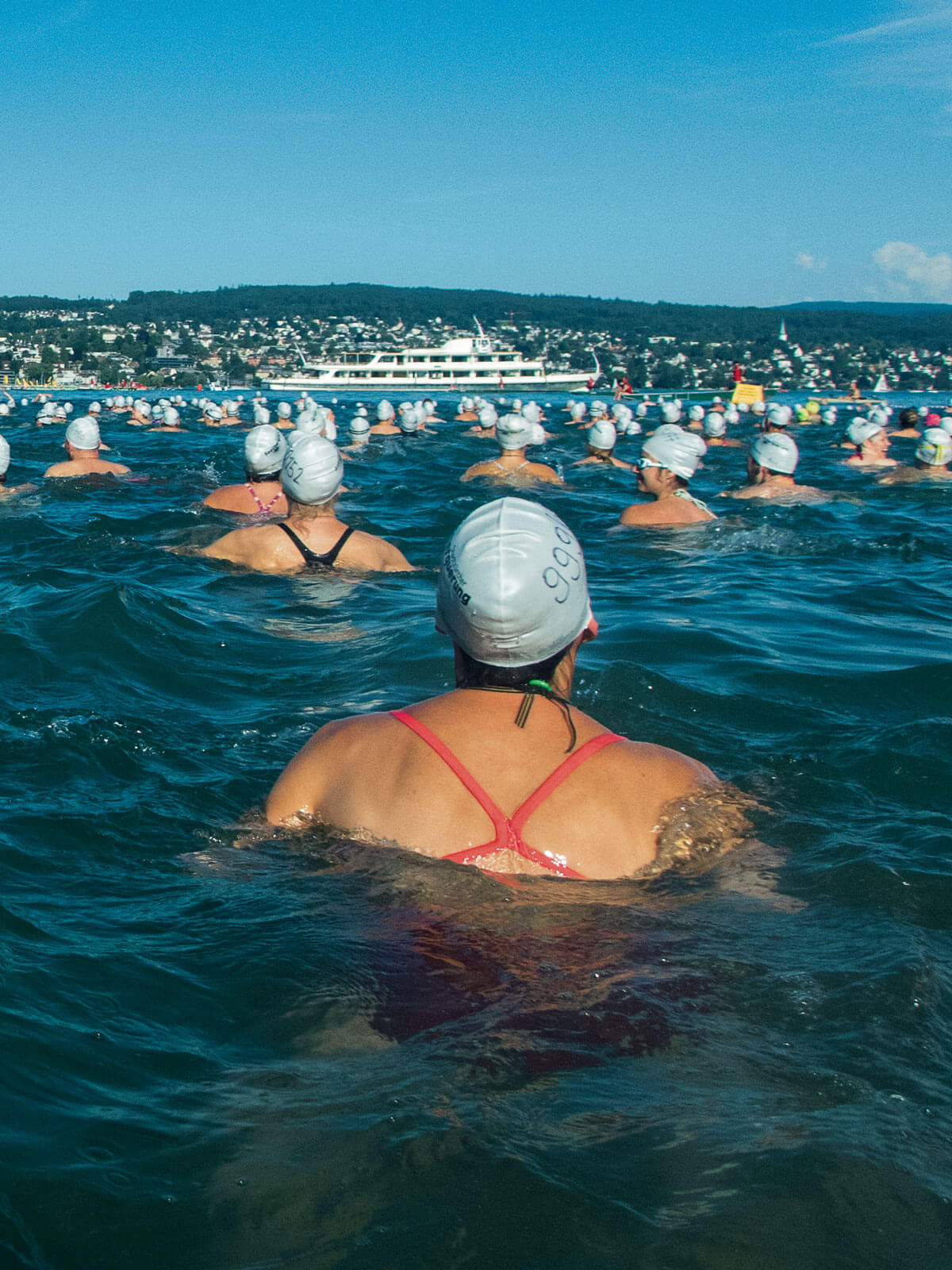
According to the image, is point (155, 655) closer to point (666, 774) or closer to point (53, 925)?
point (53, 925)

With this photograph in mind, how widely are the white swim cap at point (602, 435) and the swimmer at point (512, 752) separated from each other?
13.8 meters

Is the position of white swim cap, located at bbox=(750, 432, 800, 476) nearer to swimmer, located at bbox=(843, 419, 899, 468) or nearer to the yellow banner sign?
swimmer, located at bbox=(843, 419, 899, 468)

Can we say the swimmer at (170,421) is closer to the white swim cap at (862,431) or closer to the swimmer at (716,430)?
the swimmer at (716,430)

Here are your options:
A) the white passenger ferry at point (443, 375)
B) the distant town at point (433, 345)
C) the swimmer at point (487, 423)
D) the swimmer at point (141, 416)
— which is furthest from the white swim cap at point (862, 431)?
the white passenger ferry at point (443, 375)

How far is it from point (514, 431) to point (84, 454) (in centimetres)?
552

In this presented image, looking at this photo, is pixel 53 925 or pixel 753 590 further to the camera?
pixel 753 590

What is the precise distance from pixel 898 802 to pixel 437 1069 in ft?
9.08

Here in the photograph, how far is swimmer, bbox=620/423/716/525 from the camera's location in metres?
10.8

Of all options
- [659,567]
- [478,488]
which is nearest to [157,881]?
[659,567]

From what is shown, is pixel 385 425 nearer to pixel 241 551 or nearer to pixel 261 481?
pixel 261 481

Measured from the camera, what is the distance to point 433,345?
412ft

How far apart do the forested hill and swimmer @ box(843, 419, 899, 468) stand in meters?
118

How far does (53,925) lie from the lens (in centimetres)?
307

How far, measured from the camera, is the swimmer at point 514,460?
14.4 m
